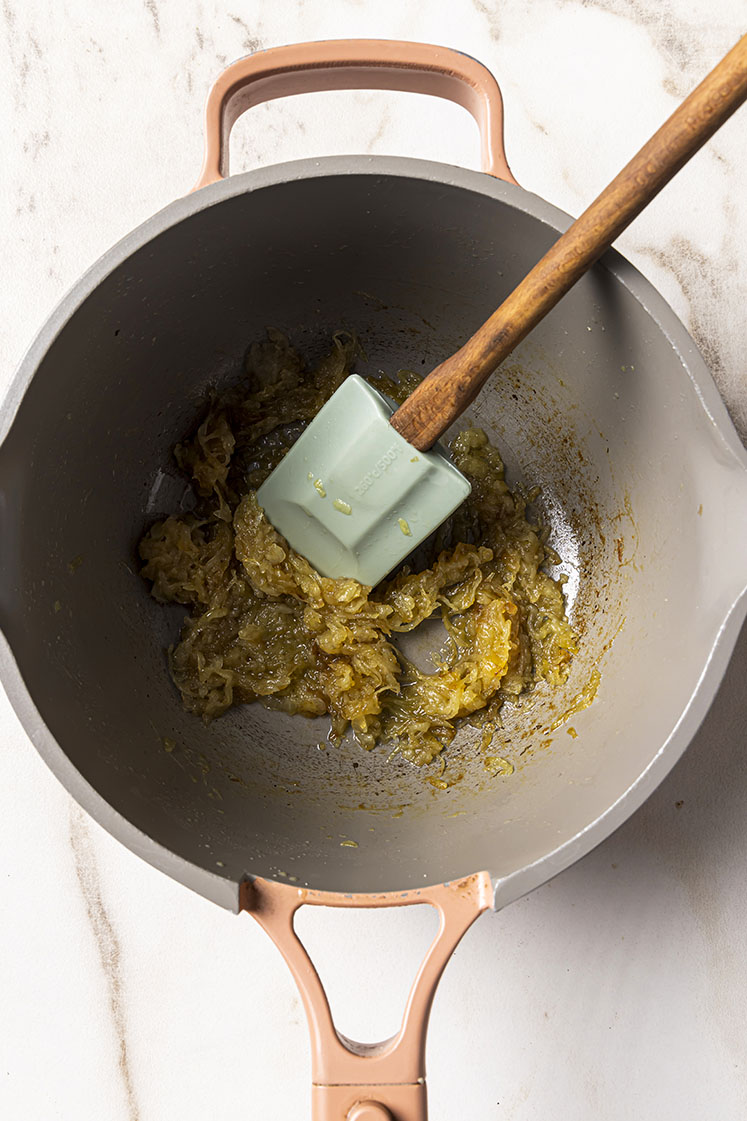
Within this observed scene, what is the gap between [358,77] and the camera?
1.39 metres

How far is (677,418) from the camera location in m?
1.41

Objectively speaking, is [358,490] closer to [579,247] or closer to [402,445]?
[402,445]

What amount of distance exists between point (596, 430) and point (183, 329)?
782 millimetres

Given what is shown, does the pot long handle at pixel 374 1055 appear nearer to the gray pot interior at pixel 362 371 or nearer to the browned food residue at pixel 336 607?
the gray pot interior at pixel 362 371

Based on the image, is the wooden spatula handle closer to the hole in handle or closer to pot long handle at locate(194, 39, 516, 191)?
pot long handle at locate(194, 39, 516, 191)

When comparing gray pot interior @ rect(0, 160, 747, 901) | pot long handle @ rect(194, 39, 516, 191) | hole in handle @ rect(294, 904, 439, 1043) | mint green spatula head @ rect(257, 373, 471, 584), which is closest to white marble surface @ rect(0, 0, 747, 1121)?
hole in handle @ rect(294, 904, 439, 1043)

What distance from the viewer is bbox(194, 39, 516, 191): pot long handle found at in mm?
1348

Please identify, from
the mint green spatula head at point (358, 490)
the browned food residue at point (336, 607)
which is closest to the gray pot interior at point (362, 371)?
the browned food residue at point (336, 607)

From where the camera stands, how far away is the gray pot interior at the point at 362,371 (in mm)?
1337

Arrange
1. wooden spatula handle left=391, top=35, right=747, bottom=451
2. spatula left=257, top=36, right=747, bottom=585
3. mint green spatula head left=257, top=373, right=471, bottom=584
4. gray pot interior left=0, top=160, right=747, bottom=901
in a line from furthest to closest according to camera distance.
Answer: mint green spatula head left=257, top=373, right=471, bottom=584 → gray pot interior left=0, top=160, right=747, bottom=901 → spatula left=257, top=36, right=747, bottom=585 → wooden spatula handle left=391, top=35, right=747, bottom=451

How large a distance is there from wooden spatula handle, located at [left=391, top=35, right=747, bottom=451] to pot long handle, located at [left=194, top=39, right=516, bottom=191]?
0.66 ft

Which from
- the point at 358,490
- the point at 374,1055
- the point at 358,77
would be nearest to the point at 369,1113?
the point at 374,1055

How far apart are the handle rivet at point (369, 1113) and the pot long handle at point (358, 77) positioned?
4.41 feet

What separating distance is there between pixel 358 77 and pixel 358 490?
2.19ft
